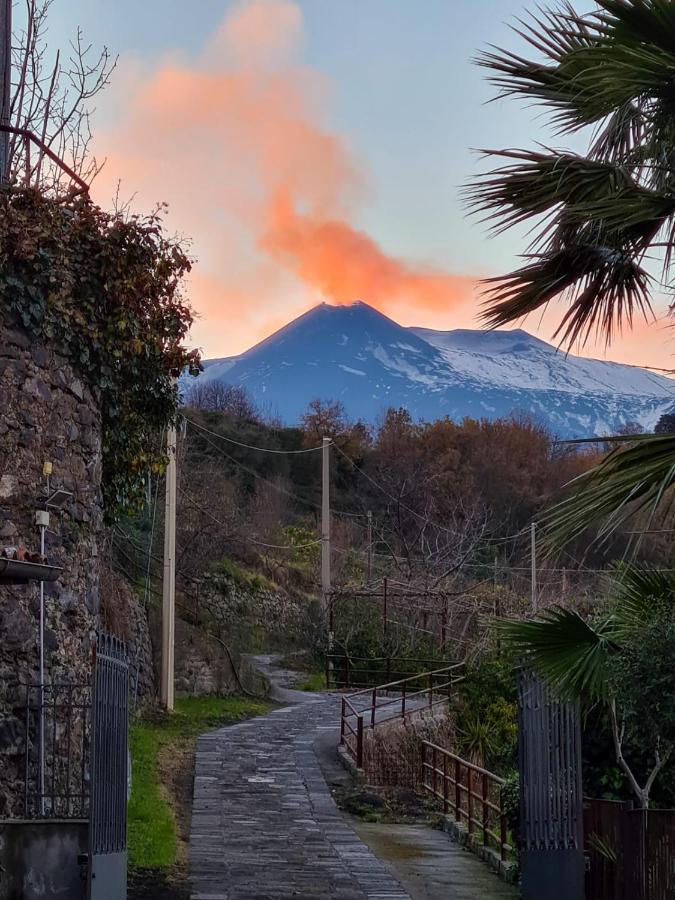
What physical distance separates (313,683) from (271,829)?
1511cm

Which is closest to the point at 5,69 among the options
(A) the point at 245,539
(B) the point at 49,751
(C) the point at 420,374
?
(B) the point at 49,751

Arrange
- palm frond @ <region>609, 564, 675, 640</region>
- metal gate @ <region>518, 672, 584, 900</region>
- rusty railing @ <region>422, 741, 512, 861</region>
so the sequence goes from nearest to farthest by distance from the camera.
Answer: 1. palm frond @ <region>609, 564, 675, 640</region>
2. metal gate @ <region>518, 672, 584, 900</region>
3. rusty railing @ <region>422, 741, 512, 861</region>

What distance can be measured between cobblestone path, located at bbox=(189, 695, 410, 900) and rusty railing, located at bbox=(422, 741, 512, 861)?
134 centimetres

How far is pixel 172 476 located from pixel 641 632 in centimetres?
1374

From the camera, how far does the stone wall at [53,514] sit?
9.38m

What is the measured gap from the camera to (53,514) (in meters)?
9.87

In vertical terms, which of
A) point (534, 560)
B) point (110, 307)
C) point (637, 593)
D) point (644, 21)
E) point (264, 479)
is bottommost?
point (637, 593)

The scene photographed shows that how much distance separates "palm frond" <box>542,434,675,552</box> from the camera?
638 cm

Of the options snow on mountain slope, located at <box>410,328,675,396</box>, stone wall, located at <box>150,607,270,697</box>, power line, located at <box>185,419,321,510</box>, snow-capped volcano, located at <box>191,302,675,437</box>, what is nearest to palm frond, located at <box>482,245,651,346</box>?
stone wall, located at <box>150,607,270,697</box>

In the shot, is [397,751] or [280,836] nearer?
[280,836]

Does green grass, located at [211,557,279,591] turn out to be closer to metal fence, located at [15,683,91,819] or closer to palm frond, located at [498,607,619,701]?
metal fence, located at [15,683,91,819]

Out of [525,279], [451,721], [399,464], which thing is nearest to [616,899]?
[525,279]

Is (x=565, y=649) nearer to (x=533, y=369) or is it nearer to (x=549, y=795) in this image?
(x=549, y=795)

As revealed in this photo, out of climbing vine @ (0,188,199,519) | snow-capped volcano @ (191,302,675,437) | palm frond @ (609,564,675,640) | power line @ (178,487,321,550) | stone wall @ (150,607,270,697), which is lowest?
stone wall @ (150,607,270,697)
